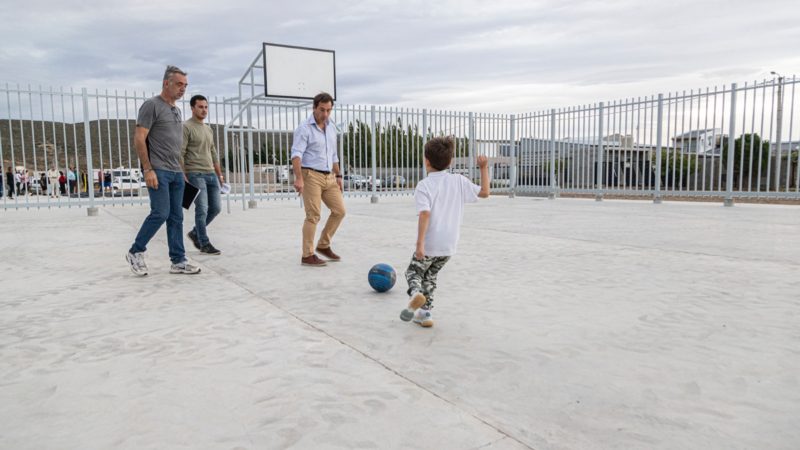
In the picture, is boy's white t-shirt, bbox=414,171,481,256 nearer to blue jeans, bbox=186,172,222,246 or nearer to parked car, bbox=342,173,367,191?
blue jeans, bbox=186,172,222,246

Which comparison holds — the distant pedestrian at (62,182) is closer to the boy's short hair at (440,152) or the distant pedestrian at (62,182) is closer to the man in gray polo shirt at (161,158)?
the man in gray polo shirt at (161,158)

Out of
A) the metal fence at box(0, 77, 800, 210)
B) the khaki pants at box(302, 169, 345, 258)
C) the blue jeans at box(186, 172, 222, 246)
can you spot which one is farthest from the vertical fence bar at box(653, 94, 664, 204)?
the blue jeans at box(186, 172, 222, 246)

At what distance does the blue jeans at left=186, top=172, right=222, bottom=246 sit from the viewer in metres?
6.93

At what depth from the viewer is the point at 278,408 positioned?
247 centimetres

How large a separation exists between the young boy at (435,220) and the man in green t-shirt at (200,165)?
4040 mm

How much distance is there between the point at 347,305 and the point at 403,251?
281cm

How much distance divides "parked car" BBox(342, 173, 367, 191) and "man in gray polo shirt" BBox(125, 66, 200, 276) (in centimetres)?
1334

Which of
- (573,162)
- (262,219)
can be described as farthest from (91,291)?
Answer: (573,162)

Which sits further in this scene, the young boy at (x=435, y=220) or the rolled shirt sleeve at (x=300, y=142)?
the rolled shirt sleeve at (x=300, y=142)

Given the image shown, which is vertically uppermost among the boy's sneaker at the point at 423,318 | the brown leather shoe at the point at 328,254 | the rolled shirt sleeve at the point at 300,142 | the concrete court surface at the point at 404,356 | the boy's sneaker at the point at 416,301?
the rolled shirt sleeve at the point at 300,142

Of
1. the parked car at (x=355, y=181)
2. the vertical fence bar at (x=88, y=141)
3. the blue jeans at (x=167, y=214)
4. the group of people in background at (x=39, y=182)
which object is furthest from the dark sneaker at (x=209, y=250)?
the parked car at (x=355, y=181)

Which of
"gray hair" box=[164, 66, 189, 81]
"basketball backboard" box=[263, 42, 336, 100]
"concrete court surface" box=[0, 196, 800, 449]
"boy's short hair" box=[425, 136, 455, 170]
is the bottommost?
"concrete court surface" box=[0, 196, 800, 449]

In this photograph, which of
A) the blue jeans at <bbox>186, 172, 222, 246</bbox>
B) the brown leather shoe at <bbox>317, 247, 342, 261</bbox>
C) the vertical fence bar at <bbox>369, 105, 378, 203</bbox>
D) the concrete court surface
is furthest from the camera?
the vertical fence bar at <bbox>369, 105, 378, 203</bbox>

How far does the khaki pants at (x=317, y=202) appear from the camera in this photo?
20.2 feet
